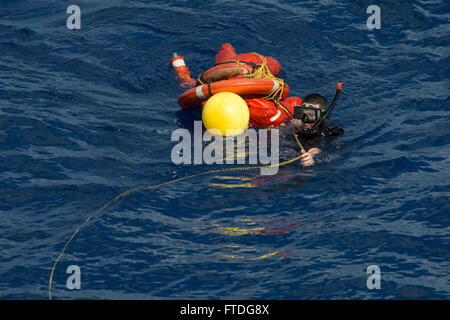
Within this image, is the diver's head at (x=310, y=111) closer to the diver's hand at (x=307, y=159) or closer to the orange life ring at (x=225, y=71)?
the diver's hand at (x=307, y=159)

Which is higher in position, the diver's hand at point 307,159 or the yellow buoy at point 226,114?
the yellow buoy at point 226,114

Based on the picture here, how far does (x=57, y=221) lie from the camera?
656cm

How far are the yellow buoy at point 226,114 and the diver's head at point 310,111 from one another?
67 cm

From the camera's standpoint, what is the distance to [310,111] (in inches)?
310

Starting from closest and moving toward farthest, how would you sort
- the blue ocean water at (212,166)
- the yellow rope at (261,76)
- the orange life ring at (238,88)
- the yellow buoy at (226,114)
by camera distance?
the blue ocean water at (212,166)
the yellow buoy at (226,114)
the orange life ring at (238,88)
the yellow rope at (261,76)

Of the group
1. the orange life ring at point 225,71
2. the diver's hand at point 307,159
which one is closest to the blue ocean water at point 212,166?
the diver's hand at point 307,159

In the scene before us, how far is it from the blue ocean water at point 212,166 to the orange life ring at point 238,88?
46 cm

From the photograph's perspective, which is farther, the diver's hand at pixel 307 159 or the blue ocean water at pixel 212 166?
the diver's hand at pixel 307 159

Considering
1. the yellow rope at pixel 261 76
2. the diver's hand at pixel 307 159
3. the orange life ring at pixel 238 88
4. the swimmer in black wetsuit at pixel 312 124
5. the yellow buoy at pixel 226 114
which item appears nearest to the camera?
the diver's hand at pixel 307 159

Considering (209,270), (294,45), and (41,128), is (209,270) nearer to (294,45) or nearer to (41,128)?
(41,128)

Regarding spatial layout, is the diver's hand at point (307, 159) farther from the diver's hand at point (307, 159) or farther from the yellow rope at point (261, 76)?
the yellow rope at point (261, 76)

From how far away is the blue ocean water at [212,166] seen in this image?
5895mm

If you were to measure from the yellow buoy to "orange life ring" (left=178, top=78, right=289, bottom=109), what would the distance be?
333mm

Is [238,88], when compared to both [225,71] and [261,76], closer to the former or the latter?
[225,71]
